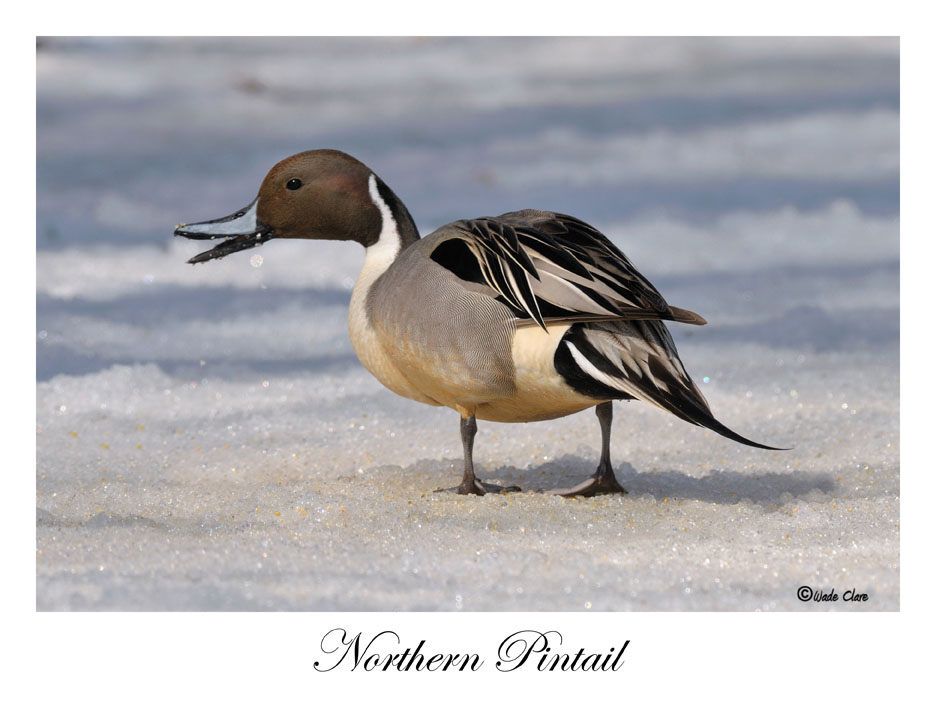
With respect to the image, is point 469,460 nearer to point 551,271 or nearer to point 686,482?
point 551,271

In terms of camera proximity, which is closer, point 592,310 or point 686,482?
point 592,310

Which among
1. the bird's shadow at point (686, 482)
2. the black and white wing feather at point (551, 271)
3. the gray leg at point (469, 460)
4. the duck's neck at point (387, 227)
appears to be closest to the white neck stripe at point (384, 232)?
the duck's neck at point (387, 227)

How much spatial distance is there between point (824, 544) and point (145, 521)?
7.39ft

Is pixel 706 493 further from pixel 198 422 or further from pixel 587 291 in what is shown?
pixel 198 422

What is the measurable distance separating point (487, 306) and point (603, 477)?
872 mm

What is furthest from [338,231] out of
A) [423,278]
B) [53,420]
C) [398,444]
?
[53,420]

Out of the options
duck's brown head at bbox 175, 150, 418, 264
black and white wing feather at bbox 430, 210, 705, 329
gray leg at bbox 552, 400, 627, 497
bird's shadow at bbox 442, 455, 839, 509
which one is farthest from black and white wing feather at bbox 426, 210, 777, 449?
bird's shadow at bbox 442, 455, 839, 509

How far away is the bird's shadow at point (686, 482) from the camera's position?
4328 mm

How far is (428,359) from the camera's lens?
3943 millimetres

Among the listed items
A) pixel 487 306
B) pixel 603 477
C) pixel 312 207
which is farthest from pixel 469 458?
pixel 312 207

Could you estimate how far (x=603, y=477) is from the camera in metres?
4.29

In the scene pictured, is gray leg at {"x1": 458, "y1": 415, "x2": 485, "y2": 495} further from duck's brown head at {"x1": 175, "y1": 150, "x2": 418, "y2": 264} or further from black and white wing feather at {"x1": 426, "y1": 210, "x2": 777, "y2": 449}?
duck's brown head at {"x1": 175, "y1": 150, "x2": 418, "y2": 264}

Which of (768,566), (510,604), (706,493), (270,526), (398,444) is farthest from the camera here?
(398,444)

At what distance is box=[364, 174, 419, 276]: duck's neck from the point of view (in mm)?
4422
